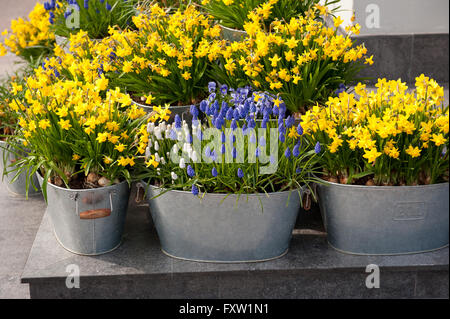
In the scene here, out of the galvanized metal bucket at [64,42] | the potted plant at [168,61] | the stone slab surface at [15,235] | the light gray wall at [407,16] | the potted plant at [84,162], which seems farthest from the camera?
the light gray wall at [407,16]

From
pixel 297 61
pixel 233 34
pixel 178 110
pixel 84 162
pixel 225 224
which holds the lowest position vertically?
pixel 225 224

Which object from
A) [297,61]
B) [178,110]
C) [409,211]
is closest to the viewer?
[409,211]

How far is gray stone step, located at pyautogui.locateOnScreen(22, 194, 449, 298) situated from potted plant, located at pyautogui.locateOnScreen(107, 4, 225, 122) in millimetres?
908

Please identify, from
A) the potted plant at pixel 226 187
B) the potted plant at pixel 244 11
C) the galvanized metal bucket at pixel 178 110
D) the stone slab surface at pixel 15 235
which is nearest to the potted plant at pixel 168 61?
the galvanized metal bucket at pixel 178 110

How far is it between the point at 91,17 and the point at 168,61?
105cm

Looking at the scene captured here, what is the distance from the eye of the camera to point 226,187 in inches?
91.7

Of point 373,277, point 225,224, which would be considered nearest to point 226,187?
point 225,224

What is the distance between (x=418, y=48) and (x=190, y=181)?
2.32 metres

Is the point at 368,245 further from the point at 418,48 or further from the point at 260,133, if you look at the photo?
the point at 418,48

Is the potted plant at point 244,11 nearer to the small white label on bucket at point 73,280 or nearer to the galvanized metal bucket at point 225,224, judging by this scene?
the galvanized metal bucket at point 225,224

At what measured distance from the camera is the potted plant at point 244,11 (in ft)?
10.9

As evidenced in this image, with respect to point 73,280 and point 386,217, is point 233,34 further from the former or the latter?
point 73,280

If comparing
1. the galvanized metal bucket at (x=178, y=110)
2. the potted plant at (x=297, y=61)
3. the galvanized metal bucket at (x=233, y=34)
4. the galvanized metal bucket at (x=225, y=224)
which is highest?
the galvanized metal bucket at (x=233, y=34)

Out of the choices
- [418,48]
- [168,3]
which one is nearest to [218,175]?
[168,3]
